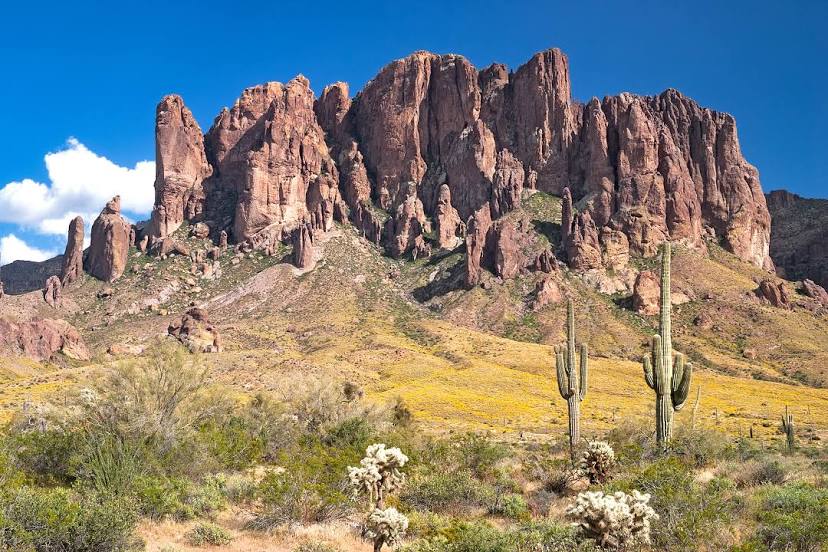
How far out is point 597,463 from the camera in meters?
17.3

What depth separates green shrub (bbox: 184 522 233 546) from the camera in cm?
1321

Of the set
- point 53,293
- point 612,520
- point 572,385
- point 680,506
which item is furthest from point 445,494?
point 53,293

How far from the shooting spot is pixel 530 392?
66062mm

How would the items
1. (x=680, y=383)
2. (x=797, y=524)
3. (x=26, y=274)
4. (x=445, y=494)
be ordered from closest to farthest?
(x=797, y=524) → (x=445, y=494) → (x=680, y=383) → (x=26, y=274)

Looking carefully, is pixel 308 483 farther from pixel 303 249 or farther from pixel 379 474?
pixel 303 249

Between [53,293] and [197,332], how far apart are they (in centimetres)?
5247

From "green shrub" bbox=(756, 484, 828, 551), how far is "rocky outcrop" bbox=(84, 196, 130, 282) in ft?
428

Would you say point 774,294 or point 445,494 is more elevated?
point 774,294

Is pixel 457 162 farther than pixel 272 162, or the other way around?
pixel 457 162

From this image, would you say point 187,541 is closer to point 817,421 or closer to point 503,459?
point 503,459

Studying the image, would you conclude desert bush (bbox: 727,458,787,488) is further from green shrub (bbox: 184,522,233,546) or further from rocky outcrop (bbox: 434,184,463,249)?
rocky outcrop (bbox: 434,184,463,249)

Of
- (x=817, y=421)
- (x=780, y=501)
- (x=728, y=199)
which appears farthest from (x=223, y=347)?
(x=728, y=199)

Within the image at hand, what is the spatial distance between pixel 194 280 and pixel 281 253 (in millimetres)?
17792

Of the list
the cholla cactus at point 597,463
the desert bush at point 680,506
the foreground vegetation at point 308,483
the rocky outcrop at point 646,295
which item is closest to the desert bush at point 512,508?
the foreground vegetation at point 308,483
